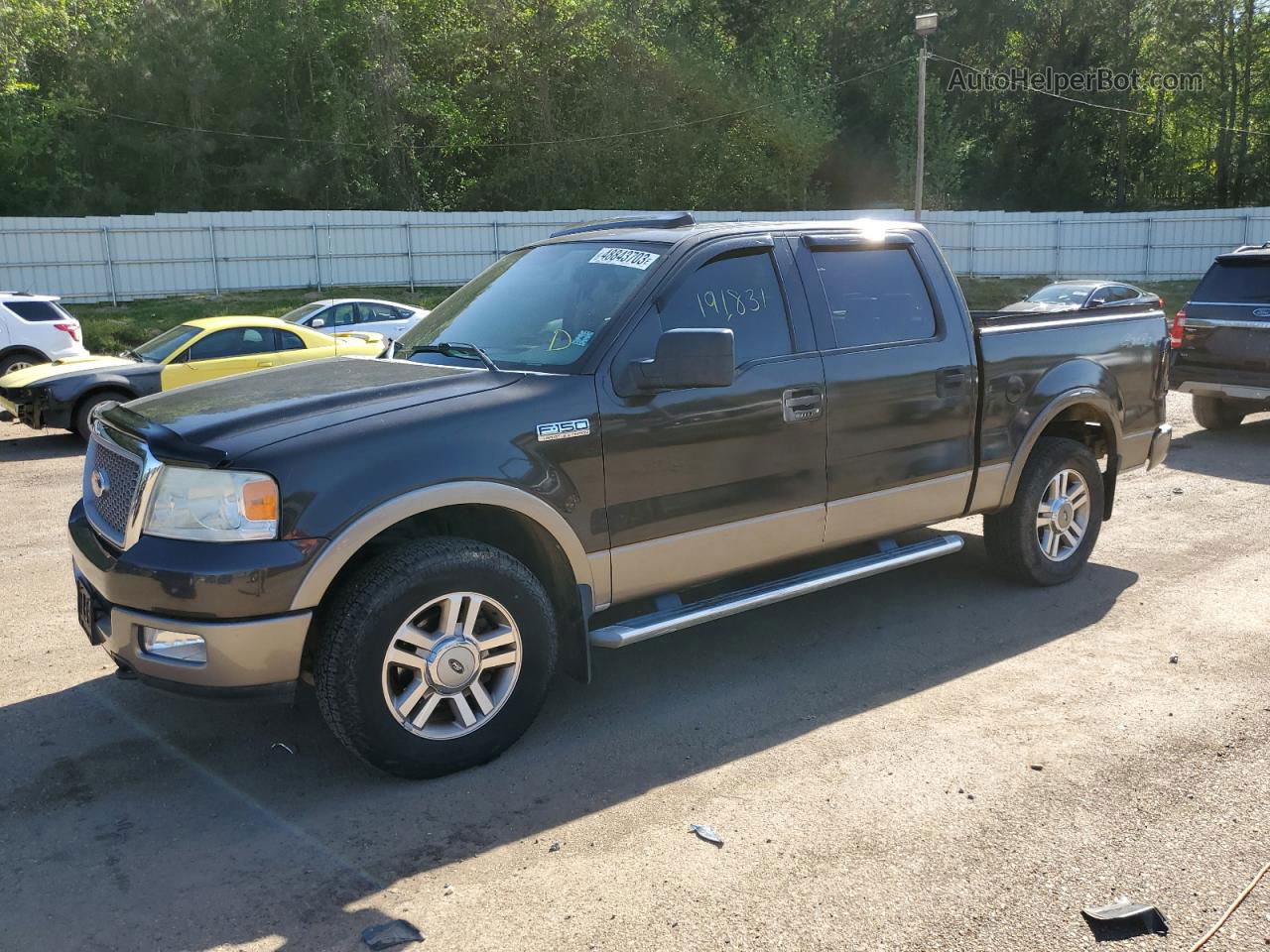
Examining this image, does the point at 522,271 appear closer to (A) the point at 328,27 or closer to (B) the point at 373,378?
(B) the point at 373,378

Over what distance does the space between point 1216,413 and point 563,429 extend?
10.2 meters

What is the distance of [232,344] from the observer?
39.9 feet

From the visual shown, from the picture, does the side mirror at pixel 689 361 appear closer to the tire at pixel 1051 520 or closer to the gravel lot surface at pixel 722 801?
the gravel lot surface at pixel 722 801

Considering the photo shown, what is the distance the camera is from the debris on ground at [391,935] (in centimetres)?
301

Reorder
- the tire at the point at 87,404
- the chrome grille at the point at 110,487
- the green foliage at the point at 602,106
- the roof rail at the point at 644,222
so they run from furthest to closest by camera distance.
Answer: the green foliage at the point at 602,106 < the tire at the point at 87,404 < the roof rail at the point at 644,222 < the chrome grille at the point at 110,487

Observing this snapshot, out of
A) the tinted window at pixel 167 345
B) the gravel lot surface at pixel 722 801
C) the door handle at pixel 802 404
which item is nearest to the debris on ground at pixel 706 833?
the gravel lot surface at pixel 722 801

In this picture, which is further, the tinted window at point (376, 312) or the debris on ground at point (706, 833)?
the tinted window at point (376, 312)

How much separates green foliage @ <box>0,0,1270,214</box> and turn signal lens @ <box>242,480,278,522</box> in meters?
33.9

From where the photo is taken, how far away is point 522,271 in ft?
16.5

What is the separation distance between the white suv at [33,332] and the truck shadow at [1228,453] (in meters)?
14.1

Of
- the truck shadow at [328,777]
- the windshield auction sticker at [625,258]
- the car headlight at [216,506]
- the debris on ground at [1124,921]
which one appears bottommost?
the debris on ground at [1124,921]

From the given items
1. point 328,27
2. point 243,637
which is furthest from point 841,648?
point 328,27

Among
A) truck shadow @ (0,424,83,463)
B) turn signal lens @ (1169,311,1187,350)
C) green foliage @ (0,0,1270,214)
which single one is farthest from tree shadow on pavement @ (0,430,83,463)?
green foliage @ (0,0,1270,214)

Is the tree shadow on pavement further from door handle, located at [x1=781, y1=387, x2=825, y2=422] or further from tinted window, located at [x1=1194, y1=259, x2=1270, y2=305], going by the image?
tinted window, located at [x1=1194, y1=259, x2=1270, y2=305]
